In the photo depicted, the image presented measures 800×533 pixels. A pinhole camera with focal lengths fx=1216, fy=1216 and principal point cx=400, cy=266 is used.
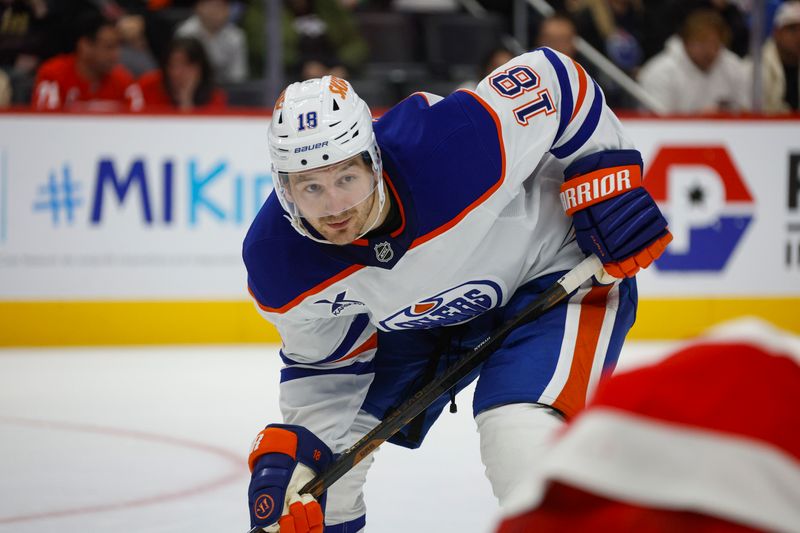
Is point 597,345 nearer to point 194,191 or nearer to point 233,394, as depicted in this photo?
point 233,394

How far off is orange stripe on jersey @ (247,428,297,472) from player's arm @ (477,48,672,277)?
60 centimetres

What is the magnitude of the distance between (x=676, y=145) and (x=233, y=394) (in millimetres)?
2255

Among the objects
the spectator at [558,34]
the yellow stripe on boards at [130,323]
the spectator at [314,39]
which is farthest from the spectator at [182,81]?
the spectator at [558,34]

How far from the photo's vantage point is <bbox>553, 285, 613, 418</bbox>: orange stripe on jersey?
199 centimetres

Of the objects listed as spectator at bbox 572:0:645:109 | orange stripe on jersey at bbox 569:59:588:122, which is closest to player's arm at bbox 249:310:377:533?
orange stripe on jersey at bbox 569:59:588:122

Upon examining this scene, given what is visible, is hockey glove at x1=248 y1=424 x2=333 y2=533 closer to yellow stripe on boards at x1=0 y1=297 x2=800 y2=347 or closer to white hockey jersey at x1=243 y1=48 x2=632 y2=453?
white hockey jersey at x1=243 y1=48 x2=632 y2=453

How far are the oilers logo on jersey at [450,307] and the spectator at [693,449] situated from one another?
4.32 feet

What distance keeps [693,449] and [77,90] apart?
4.66 m

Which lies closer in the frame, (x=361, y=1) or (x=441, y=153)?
(x=441, y=153)

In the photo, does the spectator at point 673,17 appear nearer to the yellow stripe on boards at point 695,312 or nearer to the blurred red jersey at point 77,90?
the yellow stripe on boards at point 695,312

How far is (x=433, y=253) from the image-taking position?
6.88 ft

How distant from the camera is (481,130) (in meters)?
2.12

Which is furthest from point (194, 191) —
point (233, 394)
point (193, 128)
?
point (233, 394)

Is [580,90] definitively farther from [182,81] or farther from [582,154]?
[182,81]
